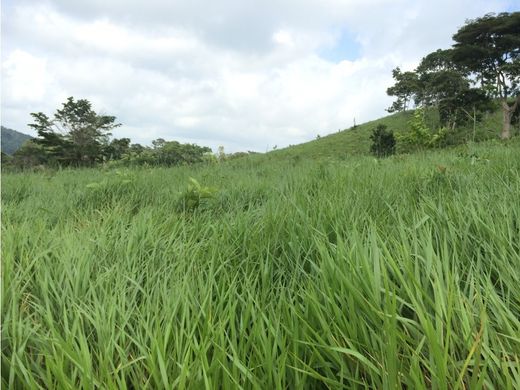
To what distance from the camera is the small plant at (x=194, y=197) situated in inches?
107

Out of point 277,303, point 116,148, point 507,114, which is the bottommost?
point 277,303

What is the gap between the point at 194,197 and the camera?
2.77 meters

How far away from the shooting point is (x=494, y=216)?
5.10ft

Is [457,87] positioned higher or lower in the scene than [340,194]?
higher

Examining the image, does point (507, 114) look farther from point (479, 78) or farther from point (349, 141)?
point (349, 141)

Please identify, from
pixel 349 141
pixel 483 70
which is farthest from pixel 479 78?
pixel 349 141

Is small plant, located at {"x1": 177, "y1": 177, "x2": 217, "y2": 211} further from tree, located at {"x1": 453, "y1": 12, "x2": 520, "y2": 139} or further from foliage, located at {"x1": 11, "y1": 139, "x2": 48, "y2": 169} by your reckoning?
foliage, located at {"x1": 11, "y1": 139, "x2": 48, "y2": 169}

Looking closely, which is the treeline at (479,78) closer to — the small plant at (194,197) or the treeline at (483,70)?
the treeline at (483,70)

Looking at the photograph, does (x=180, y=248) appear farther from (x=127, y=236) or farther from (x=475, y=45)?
(x=475, y=45)

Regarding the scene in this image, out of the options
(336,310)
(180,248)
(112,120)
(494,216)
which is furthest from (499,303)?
(112,120)

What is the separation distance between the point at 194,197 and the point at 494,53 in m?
31.1

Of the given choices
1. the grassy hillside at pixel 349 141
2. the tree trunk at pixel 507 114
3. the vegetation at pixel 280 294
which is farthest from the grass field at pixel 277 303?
the tree trunk at pixel 507 114

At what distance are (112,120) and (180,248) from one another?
1958 inches

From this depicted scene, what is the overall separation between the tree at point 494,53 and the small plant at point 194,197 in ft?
92.7
